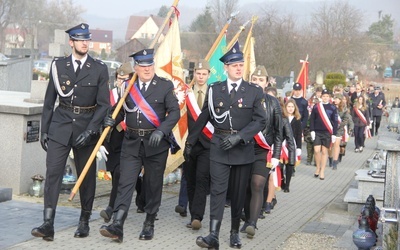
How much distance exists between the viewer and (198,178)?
10898mm

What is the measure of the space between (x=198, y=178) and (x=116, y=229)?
6.14 feet

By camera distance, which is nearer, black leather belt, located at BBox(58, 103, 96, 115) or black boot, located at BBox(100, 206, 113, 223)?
black leather belt, located at BBox(58, 103, 96, 115)

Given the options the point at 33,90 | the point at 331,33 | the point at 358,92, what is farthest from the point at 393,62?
the point at 33,90

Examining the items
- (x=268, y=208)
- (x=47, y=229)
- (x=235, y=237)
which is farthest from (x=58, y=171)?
(x=268, y=208)

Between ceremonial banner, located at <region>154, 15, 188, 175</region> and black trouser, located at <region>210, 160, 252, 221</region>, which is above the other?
ceremonial banner, located at <region>154, 15, 188, 175</region>

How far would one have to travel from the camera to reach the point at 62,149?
9484 millimetres

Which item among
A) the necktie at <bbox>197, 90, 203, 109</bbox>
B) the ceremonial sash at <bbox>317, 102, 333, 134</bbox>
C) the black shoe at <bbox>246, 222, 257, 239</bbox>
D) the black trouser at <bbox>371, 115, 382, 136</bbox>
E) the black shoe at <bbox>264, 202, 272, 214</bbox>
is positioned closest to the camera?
the black shoe at <bbox>246, 222, 257, 239</bbox>

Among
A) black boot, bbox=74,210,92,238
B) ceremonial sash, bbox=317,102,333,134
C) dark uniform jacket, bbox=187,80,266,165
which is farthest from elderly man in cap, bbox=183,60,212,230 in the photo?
ceremonial sash, bbox=317,102,333,134

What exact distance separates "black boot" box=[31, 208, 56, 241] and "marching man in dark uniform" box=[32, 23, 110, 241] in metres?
0.06

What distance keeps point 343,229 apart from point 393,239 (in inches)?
146

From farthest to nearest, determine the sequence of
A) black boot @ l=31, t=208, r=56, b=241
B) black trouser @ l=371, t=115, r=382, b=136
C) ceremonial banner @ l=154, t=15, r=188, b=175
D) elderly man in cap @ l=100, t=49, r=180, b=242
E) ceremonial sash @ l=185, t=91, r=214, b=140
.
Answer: black trouser @ l=371, t=115, r=382, b=136 < ceremonial banner @ l=154, t=15, r=188, b=175 < ceremonial sash @ l=185, t=91, r=214, b=140 < elderly man in cap @ l=100, t=49, r=180, b=242 < black boot @ l=31, t=208, r=56, b=241

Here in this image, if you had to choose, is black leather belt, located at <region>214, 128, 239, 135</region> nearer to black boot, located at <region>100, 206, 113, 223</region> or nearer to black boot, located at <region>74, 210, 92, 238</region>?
black boot, located at <region>74, 210, 92, 238</region>

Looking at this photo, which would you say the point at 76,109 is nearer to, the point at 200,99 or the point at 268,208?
the point at 200,99

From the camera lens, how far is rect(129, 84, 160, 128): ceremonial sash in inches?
379
